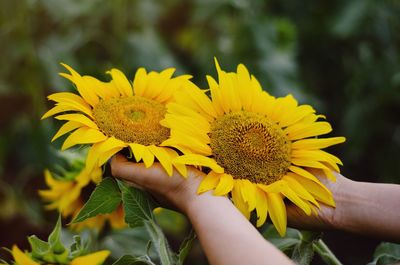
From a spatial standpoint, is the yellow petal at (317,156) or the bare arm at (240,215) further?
the yellow petal at (317,156)

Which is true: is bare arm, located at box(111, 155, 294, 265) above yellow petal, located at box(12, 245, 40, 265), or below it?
above

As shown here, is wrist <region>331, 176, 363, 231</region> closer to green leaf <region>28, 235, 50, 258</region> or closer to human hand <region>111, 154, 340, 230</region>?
human hand <region>111, 154, 340, 230</region>

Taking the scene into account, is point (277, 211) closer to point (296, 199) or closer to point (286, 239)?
point (296, 199)

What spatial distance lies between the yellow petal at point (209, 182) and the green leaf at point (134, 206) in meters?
0.08

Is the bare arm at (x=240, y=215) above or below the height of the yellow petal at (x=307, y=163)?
below

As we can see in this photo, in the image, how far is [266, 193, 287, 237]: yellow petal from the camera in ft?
2.28

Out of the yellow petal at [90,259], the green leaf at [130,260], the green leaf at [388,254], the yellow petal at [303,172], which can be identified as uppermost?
the yellow petal at [303,172]

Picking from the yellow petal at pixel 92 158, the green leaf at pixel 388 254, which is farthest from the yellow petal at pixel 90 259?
the green leaf at pixel 388 254

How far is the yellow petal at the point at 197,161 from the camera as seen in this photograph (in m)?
0.68

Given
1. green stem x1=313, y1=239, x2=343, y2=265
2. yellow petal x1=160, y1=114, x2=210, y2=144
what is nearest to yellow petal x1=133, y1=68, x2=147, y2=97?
yellow petal x1=160, y1=114, x2=210, y2=144

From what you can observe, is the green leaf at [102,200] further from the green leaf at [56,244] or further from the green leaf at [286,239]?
the green leaf at [286,239]

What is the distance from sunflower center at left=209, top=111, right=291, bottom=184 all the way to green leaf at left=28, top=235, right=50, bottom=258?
0.73 ft

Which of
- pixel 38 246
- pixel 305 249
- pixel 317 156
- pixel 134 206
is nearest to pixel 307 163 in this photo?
pixel 317 156

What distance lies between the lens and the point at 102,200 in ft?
2.30
